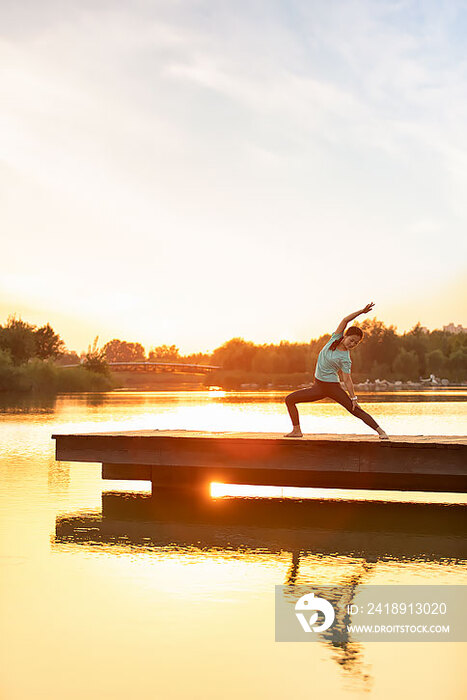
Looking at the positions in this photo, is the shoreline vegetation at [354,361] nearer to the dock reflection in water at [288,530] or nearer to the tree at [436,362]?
the tree at [436,362]

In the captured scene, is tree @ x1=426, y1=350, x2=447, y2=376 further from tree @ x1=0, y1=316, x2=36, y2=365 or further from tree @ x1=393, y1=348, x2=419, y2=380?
tree @ x1=0, y1=316, x2=36, y2=365

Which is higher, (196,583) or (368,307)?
(368,307)

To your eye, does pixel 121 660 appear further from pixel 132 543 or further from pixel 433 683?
pixel 132 543

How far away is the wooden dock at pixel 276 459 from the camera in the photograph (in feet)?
38.5

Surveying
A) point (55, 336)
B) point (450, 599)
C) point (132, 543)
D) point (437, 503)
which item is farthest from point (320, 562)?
point (55, 336)

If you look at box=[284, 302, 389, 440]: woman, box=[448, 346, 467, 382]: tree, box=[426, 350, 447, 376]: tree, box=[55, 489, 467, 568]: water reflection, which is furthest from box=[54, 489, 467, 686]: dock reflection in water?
box=[448, 346, 467, 382]: tree

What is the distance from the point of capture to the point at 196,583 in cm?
789

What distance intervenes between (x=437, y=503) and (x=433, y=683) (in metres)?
8.20

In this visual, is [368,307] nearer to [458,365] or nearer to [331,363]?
[331,363]

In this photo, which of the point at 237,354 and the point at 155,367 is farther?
the point at 155,367

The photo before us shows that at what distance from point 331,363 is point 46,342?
10813 centimetres

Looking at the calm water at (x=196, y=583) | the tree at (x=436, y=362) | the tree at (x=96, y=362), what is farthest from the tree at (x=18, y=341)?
the calm water at (x=196, y=583)

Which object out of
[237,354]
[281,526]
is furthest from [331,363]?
[237,354]

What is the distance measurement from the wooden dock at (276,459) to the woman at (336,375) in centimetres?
44
